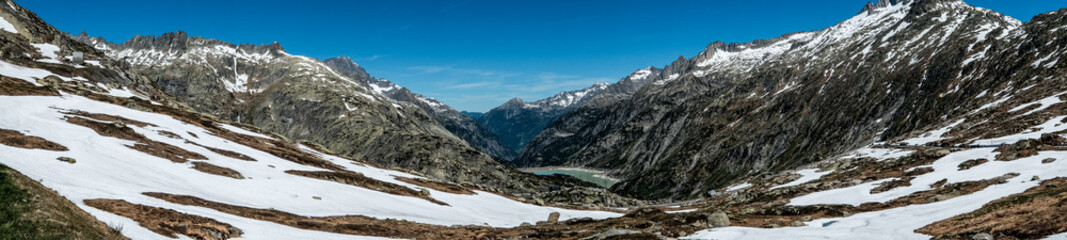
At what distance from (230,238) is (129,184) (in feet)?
40.9

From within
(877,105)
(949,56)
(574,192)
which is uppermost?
(949,56)

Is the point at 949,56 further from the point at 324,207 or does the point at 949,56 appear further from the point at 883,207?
the point at 324,207

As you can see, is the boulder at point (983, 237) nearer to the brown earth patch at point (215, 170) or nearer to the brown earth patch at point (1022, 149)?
the brown earth patch at point (1022, 149)

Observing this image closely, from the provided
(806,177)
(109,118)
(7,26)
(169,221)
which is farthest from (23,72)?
(806,177)

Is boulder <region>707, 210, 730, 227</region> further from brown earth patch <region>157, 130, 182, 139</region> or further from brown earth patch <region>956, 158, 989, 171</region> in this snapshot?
brown earth patch <region>157, 130, 182, 139</region>

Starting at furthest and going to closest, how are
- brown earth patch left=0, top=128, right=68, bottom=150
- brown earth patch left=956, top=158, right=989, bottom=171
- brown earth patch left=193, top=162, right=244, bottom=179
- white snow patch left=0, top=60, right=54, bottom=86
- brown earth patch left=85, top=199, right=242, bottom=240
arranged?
white snow patch left=0, top=60, right=54, bottom=86 → brown earth patch left=956, top=158, right=989, bottom=171 → brown earth patch left=193, top=162, right=244, bottom=179 → brown earth patch left=0, top=128, right=68, bottom=150 → brown earth patch left=85, top=199, right=242, bottom=240

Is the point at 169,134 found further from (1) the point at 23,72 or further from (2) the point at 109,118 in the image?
(1) the point at 23,72

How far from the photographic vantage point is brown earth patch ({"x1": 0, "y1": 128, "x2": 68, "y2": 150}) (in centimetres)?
3422

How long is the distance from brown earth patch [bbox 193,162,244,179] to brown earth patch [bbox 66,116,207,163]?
154cm

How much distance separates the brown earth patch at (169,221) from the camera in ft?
74.4

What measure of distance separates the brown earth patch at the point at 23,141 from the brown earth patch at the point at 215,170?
30.5ft

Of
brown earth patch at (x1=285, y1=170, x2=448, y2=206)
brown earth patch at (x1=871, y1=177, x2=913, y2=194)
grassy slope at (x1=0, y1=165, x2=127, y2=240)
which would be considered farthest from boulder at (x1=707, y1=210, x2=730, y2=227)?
grassy slope at (x1=0, y1=165, x2=127, y2=240)

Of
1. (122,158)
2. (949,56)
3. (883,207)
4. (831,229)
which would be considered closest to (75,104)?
(122,158)

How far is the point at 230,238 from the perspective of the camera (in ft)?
80.1
